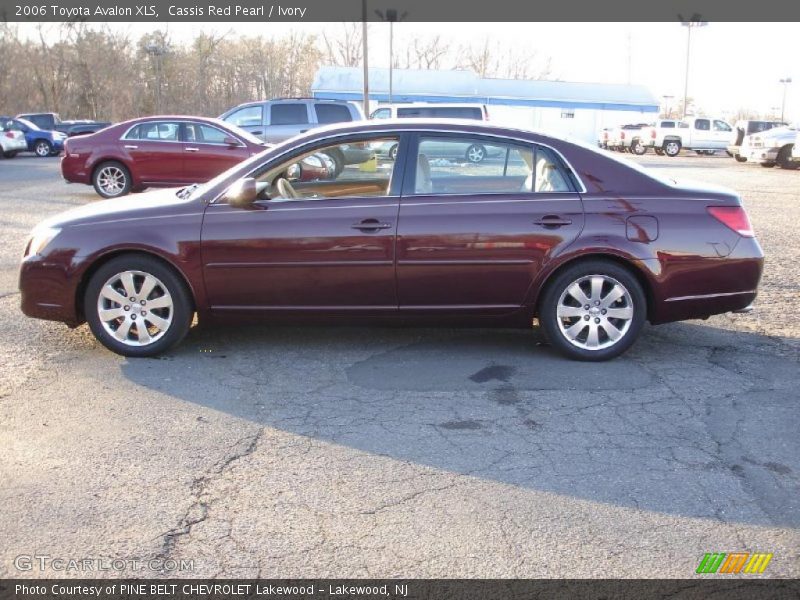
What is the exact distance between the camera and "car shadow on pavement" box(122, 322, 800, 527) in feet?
12.4

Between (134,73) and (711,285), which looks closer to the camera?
(711,285)

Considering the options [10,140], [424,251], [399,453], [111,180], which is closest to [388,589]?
[399,453]

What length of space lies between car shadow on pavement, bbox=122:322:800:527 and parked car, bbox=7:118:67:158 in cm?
3173

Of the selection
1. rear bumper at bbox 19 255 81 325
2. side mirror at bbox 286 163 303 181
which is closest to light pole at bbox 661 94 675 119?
side mirror at bbox 286 163 303 181

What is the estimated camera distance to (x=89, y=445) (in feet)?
13.4

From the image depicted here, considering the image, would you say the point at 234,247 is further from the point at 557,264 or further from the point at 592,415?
the point at 592,415

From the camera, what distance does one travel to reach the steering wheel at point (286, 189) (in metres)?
5.62

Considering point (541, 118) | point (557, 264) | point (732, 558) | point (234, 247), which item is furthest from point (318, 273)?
point (541, 118)

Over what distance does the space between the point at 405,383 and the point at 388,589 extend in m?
2.27

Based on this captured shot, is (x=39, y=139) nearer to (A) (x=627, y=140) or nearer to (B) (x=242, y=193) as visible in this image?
(A) (x=627, y=140)

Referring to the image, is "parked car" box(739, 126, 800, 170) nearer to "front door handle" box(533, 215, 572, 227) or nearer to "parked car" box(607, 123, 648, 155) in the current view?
"parked car" box(607, 123, 648, 155)

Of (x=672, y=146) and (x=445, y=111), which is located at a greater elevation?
(x=445, y=111)

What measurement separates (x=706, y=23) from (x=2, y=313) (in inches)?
2502

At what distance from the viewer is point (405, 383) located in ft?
16.7
